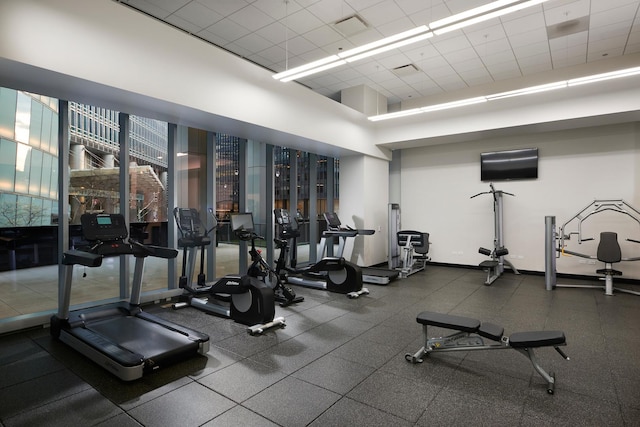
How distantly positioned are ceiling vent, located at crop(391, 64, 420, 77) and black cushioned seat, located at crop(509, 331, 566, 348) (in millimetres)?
5470

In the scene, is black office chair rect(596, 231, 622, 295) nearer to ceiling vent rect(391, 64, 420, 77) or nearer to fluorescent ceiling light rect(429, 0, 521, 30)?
ceiling vent rect(391, 64, 420, 77)

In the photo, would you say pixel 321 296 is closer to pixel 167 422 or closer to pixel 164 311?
pixel 164 311

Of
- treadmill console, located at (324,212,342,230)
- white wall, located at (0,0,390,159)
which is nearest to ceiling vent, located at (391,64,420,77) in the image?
white wall, located at (0,0,390,159)

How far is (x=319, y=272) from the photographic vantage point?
6.58 m

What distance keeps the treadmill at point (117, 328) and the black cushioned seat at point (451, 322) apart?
7.18 ft

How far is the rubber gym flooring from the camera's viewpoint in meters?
2.40

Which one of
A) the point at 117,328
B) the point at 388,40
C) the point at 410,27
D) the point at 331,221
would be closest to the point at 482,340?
the point at 388,40

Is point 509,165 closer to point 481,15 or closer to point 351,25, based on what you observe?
point 351,25

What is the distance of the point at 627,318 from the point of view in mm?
4582

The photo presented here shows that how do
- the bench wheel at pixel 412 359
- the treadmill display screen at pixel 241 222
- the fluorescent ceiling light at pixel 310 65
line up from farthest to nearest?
the treadmill display screen at pixel 241 222 → the fluorescent ceiling light at pixel 310 65 → the bench wheel at pixel 412 359

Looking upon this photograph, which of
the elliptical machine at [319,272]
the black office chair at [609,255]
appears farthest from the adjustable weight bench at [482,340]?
the black office chair at [609,255]

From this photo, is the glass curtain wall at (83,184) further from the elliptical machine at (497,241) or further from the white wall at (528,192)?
the elliptical machine at (497,241)

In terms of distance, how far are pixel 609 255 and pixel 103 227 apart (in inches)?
306

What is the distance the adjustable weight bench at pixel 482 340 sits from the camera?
276cm
